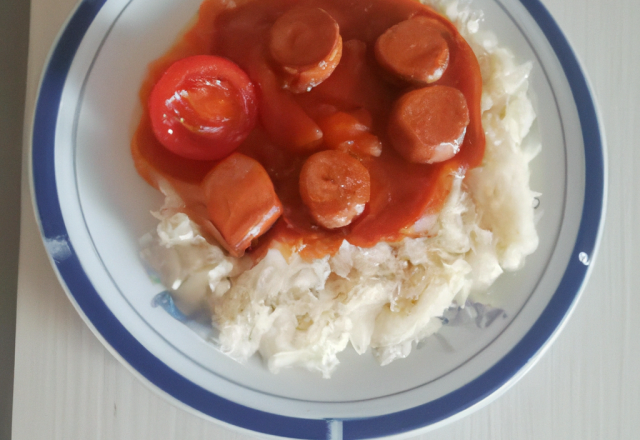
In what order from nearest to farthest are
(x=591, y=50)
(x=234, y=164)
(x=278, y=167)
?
1. (x=234, y=164)
2. (x=278, y=167)
3. (x=591, y=50)

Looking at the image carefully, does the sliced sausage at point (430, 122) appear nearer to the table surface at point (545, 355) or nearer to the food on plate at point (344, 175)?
the food on plate at point (344, 175)

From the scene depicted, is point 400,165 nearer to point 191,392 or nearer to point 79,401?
point 191,392

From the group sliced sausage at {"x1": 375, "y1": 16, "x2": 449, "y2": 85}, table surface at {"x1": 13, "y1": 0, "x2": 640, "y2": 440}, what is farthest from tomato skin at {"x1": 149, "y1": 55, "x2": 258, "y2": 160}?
table surface at {"x1": 13, "y1": 0, "x2": 640, "y2": 440}

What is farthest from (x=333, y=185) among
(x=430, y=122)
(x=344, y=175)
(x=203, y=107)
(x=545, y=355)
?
(x=545, y=355)

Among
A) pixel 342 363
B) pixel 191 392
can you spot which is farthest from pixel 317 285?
pixel 191 392

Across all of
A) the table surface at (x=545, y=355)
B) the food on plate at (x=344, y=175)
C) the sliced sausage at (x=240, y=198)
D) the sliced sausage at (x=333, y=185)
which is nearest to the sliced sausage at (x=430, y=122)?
the food on plate at (x=344, y=175)

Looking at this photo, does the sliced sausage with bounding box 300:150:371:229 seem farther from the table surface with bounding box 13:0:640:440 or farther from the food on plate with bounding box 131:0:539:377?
the table surface with bounding box 13:0:640:440
